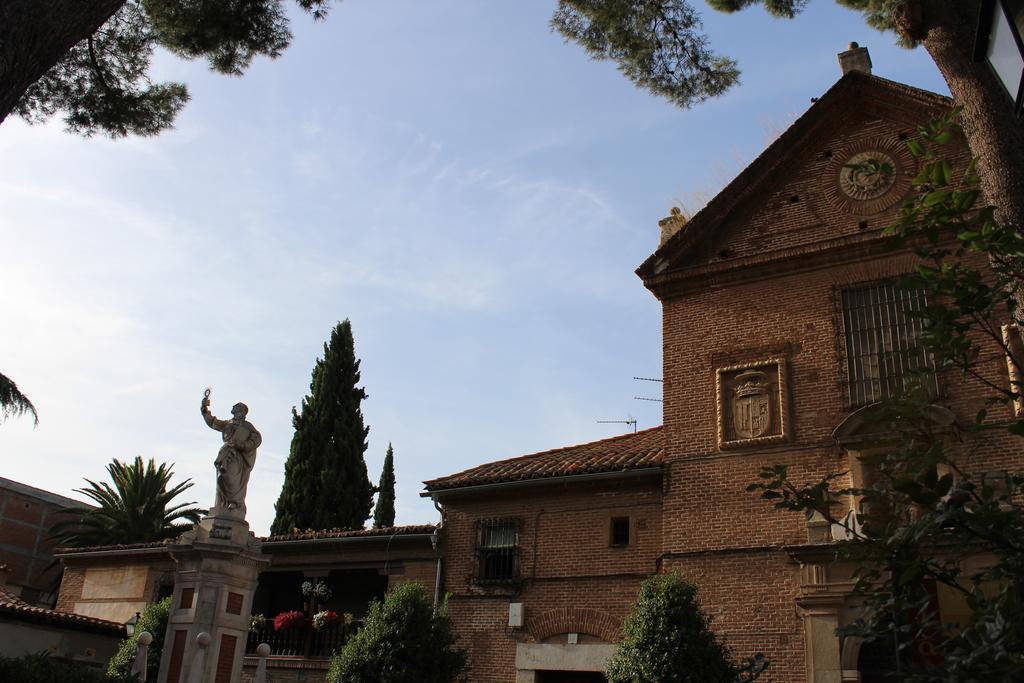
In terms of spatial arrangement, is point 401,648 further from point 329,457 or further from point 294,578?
point 329,457

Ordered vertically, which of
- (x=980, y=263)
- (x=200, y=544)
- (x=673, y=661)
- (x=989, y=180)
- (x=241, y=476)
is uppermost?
(x=980, y=263)

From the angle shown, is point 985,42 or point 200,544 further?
point 200,544

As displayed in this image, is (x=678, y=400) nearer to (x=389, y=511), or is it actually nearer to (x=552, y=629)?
(x=552, y=629)

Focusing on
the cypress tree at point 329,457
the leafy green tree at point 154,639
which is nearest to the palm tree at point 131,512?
the cypress tree at point 329,457

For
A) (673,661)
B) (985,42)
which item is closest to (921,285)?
(985,42)

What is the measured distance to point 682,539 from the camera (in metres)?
15.9

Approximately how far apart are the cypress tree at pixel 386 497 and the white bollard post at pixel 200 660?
1050 inches

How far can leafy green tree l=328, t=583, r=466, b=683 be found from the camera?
15172mm

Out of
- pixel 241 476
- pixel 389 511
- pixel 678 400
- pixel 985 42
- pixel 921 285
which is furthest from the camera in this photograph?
pixel 389 511

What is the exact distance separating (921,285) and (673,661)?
920 cm

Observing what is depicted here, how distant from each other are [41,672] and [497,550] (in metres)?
9.09

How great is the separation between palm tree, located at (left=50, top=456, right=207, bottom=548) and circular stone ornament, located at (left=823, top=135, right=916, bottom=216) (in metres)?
25.9

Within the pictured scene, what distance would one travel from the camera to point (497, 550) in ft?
59.3

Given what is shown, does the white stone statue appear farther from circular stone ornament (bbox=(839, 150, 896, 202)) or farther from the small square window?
circular stone ornament (bbox=(839, 150, 896, 202))
